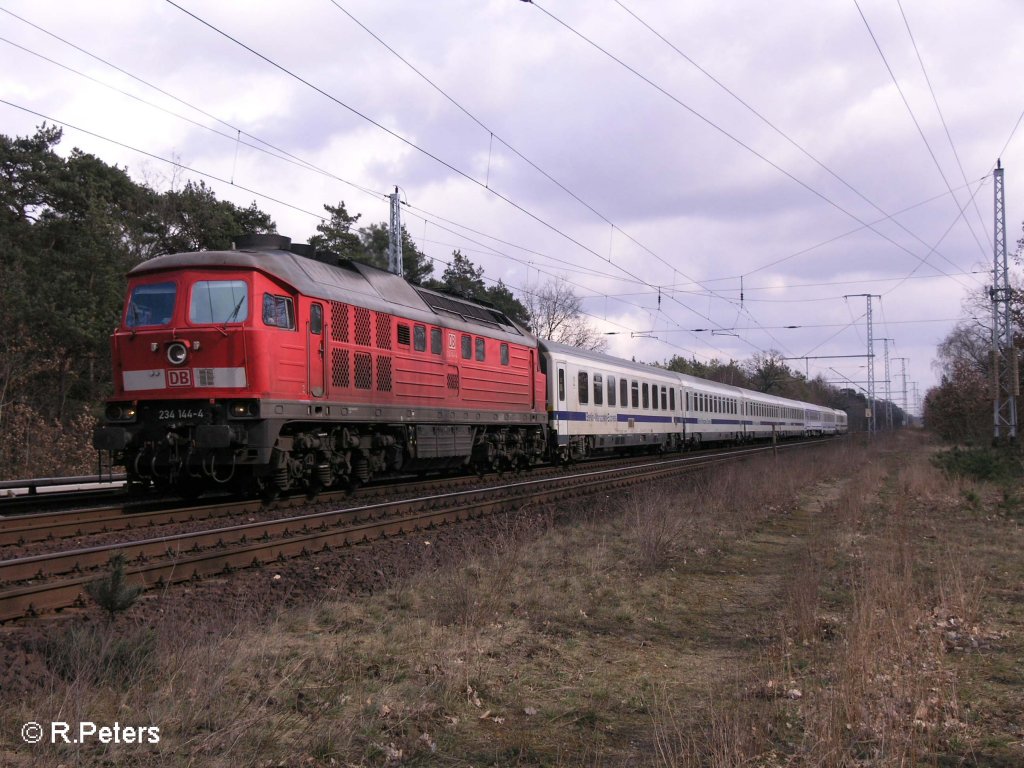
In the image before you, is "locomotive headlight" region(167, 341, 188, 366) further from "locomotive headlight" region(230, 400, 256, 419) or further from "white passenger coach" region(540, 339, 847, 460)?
"white passenger coach" region(540, 339, 847, 460)

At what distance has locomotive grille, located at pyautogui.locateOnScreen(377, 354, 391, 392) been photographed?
14.9m

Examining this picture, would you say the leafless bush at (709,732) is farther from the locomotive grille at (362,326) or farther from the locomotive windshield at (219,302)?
the locomotive grille at (362,326)

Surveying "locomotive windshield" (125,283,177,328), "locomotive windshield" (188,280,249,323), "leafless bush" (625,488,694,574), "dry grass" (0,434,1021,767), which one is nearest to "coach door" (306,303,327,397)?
"locomotive windshield" (188,280,249,323)

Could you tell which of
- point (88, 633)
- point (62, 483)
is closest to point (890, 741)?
point (88, 633)

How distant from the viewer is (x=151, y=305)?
1266 cm

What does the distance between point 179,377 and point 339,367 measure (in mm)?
2604

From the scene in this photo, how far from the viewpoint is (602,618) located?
751cm

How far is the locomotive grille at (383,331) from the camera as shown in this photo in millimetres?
14945

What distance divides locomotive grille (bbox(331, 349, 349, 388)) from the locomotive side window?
1.10 m

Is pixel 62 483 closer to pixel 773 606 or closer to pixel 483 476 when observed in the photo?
pixel 483 476

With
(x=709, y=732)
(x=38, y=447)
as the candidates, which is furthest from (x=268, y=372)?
(x=38, y=447)

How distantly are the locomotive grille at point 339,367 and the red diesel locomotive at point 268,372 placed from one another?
31 millimetres

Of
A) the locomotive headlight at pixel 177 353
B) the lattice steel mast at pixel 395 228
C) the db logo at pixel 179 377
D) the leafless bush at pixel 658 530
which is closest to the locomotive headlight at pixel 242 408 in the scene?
the db logo at pixel 179 377

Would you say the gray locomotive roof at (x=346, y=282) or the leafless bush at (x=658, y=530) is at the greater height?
the gray locomotive roof at (x=346, y=282)
